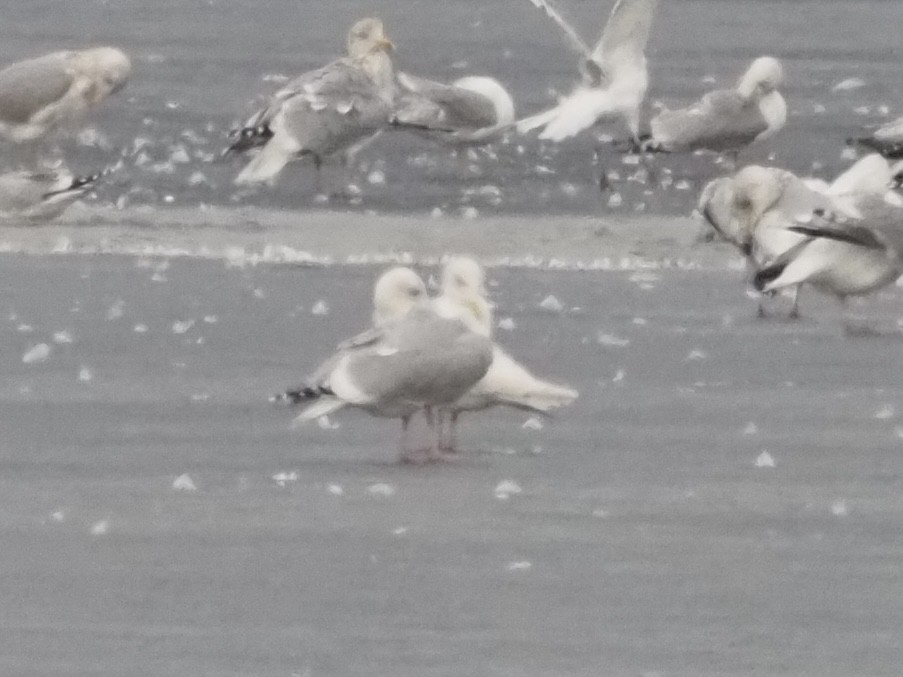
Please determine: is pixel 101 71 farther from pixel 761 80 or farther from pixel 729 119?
pixel 761 80

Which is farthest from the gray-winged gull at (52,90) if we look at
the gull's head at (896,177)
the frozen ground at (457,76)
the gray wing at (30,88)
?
the gull's head at (896,177)

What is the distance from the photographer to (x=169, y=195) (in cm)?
1798

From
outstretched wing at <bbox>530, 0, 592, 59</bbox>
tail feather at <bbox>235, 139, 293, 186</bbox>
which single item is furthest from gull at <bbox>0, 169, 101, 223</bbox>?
outstretched wing at <bbox>530, 0, 592, 59</bbox>

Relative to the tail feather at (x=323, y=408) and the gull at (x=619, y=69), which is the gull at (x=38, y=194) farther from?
the tail feather at (x=323, y=408)

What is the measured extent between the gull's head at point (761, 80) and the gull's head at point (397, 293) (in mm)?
10236

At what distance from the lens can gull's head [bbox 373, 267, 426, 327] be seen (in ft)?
34.4

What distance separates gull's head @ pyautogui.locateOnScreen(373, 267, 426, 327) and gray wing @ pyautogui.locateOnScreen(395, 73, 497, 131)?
9269 mm

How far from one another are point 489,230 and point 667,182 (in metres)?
3.23

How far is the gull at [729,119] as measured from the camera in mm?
19766

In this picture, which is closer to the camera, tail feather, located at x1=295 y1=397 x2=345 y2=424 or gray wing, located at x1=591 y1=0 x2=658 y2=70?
tail feather, located at x1=295 y1=397 x2=345 y2=424

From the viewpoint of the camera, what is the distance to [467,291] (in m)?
10.6

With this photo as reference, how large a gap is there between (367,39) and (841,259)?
27.1ft

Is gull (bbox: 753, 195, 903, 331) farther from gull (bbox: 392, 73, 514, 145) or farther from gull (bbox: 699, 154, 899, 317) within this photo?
gull (bbox: 392, 73, 514, 145)

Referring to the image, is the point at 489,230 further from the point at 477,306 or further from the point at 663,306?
the point at 477,306
